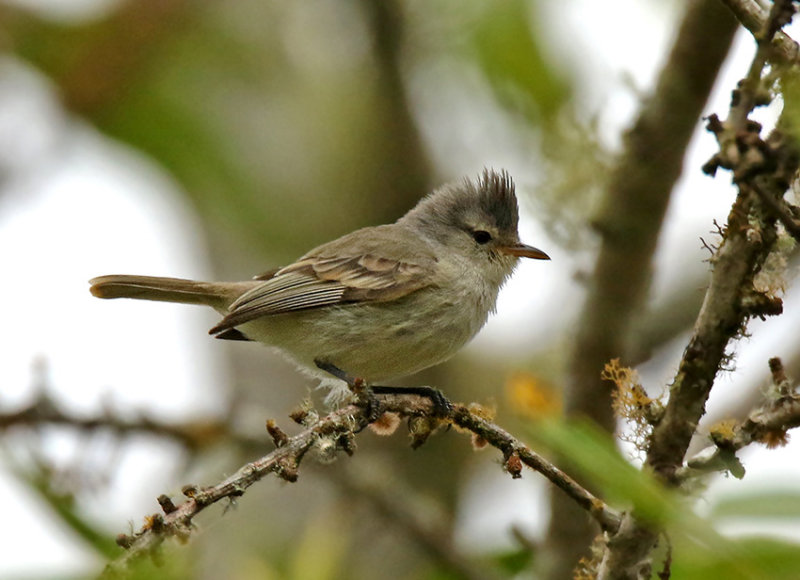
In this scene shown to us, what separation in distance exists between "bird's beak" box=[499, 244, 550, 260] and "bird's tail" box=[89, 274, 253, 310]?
1.29 meters

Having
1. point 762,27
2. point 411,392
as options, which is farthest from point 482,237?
point 762,27

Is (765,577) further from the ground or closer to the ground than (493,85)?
closer to the ground

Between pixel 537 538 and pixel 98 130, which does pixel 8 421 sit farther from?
pixel 98 130

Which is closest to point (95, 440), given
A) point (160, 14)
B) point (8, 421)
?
point (8, 421)

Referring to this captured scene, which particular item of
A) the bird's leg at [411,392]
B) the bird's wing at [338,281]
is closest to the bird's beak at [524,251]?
the bird's wing at [338,281]

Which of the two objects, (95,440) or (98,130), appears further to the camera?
(98,130)

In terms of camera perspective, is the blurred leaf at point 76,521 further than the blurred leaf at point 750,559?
Yes

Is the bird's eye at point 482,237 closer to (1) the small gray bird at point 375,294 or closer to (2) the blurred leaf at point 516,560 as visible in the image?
(1) the small gray bird at point 375,294

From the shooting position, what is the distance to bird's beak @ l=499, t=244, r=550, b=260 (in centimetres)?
477

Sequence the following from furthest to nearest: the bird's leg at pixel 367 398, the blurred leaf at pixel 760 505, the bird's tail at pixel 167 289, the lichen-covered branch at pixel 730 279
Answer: the bird's tail at pixel 167 289 → the bird's leg at pixel 367 398 → the lichen-covered branch at pixel 730 279 → the blurred leaf at pixel 760 505

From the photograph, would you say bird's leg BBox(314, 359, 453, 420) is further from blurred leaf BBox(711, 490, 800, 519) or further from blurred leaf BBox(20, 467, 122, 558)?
blurred leaf BBox(711, 490, 800, 519)

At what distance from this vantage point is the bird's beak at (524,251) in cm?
477

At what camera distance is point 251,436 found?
14.1ft

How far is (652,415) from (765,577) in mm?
846
